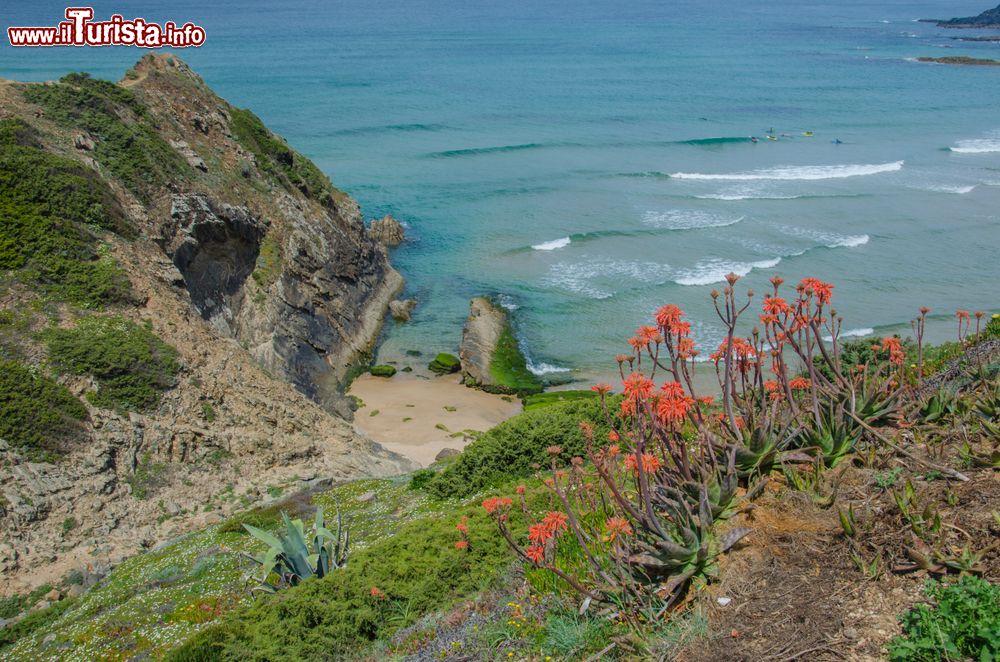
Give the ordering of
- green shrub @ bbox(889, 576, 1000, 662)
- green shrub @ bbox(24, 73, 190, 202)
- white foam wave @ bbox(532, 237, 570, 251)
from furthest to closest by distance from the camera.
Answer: white foam wave @ bbox(532, 237, 570, 251) → green shrub @ bbox(24, 73, 190, 202) → green shrub @ bbox(889, 576, 1000, 662)

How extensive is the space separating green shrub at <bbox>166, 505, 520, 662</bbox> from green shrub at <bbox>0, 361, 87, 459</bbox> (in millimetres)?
9584

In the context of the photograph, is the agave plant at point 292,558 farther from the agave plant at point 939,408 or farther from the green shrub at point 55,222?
the green shrub at point 55,222

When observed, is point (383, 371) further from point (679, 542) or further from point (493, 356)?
point (679, 542)

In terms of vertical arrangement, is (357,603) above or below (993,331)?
below

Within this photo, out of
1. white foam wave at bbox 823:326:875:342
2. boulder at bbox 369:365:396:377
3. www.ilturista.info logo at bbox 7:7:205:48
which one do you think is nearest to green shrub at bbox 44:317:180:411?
boulder at bbox 369:365:396:377

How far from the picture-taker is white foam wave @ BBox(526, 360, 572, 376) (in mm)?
30859

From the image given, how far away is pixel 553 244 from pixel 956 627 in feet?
129

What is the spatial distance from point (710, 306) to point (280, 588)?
91.2 feet

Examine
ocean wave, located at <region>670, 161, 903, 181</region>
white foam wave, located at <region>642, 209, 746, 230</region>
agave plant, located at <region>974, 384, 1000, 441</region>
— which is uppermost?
ocean wave, located at <region>670, 161, 903, 181</region>

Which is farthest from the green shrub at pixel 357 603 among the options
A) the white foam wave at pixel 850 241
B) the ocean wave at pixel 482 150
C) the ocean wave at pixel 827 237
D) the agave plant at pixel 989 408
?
the ocean wave at pixel 482 150

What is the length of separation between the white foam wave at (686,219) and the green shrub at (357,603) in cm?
3835

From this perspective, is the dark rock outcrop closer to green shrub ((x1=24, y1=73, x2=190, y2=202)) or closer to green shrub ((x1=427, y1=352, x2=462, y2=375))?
green shrub ((x1=427, y1=352, x2=462, y2=375))

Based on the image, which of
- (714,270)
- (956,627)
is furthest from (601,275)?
(956,627)

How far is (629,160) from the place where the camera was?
2368 inches
